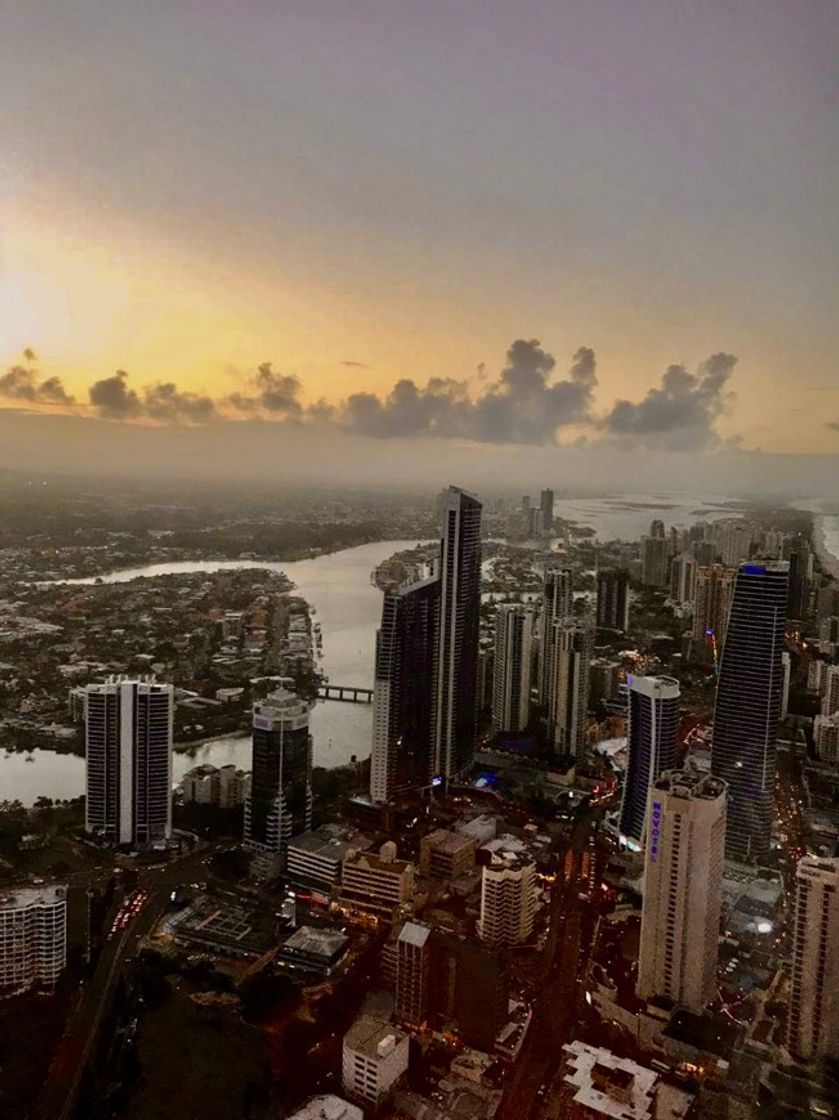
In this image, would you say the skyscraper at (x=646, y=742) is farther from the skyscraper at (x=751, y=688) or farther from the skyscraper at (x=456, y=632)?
the skyscraper at (x=456, y=632)

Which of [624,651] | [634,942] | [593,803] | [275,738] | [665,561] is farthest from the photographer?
[624,651]

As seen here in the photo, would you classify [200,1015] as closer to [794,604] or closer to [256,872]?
[256,872]

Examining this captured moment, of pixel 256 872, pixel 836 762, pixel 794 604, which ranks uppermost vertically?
pixel 794 604

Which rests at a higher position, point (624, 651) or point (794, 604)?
point (794, 604)

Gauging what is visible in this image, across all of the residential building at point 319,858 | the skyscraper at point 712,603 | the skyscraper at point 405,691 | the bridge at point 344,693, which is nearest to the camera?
the residential building at point 319,858

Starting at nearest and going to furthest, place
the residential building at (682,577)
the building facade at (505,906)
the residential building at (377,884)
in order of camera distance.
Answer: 1. the building facade at (505,906)
2. the residential building at (377,884)
3. the residential building at (682,577)

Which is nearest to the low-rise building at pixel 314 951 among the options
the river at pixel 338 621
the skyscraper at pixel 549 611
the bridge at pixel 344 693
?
the river at pixel 338 621

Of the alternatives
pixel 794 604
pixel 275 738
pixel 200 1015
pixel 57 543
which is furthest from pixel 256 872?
pixel 794 604
